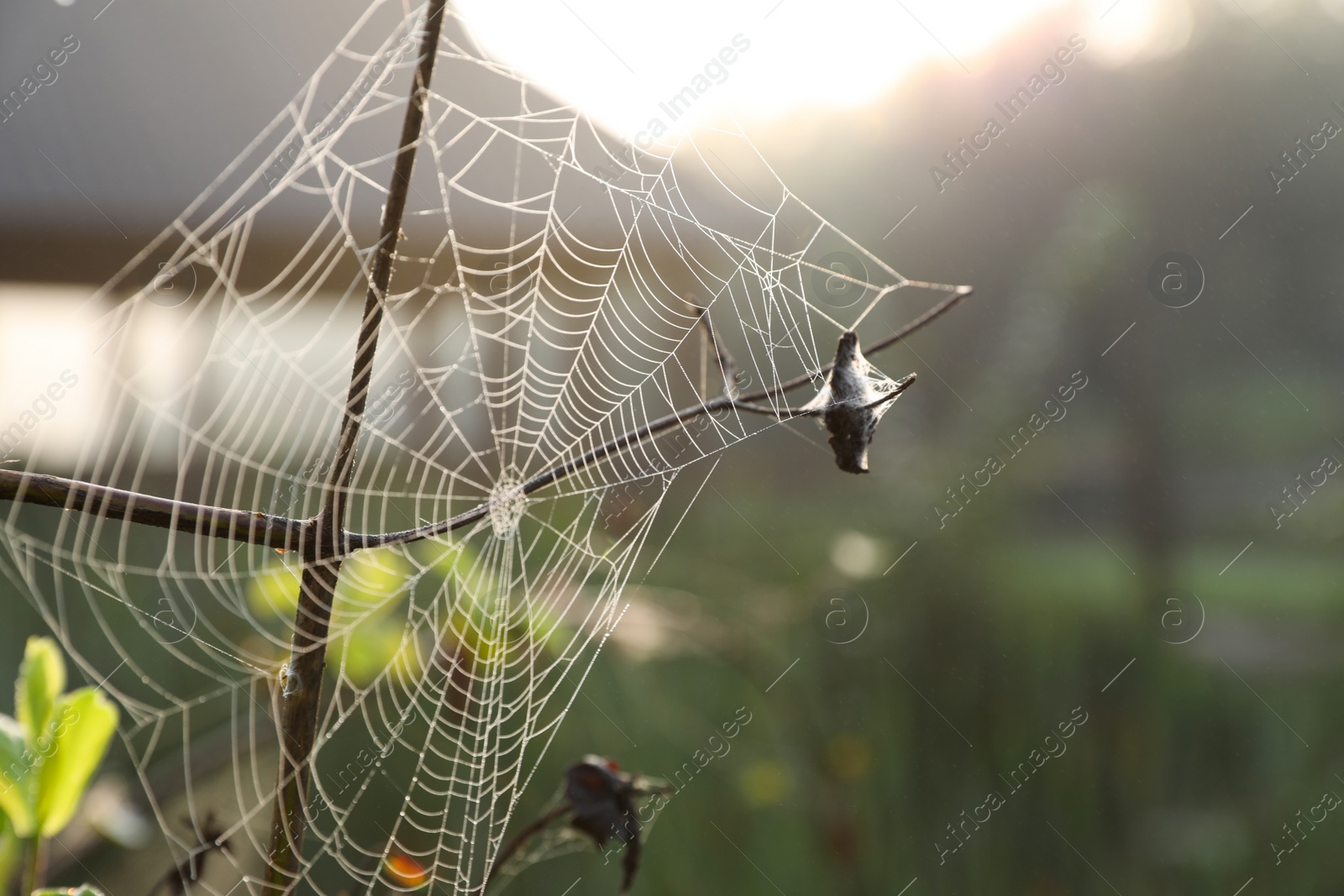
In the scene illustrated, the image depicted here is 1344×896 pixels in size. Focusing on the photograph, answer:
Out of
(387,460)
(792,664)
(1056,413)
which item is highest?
(387,460)

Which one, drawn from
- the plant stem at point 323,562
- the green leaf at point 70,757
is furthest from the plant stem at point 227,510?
the green leaf at point 70,757

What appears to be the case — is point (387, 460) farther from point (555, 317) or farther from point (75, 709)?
point (75, 709)

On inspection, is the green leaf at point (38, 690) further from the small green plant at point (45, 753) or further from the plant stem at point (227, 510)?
the plant stem at point (227, 510)

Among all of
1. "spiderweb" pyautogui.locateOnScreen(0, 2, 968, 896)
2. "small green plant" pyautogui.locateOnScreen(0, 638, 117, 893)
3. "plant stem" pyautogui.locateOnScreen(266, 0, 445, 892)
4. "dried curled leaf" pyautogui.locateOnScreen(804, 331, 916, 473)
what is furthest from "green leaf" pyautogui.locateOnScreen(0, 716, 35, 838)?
"spiderweb" pyautogui.locateOnScreen(0, 2, 968, 896)

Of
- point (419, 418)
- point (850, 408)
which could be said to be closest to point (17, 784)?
point (850, 408)

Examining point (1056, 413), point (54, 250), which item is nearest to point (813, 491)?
point (1056, 413)

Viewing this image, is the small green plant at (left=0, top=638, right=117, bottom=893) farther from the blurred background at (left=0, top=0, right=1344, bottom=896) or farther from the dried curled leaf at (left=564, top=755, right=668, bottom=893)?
the blurred background at (left=0, top=0, right=1344, bottom=896)
